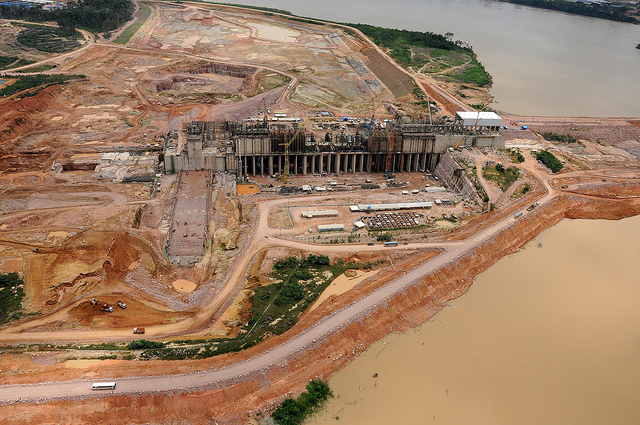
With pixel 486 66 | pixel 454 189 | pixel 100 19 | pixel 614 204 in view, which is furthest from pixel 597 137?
pixel 100 19

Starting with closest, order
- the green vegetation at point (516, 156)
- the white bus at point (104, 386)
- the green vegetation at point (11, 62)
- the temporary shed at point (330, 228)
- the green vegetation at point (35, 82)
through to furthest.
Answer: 1. the white bus at point (104, 386)
2. the temporary shed at point (330, 228)
3. the green vegetation at point (516, 156)
4. the green vegetation at point (35, 82)
5. the green vegetation at point (11, 62)

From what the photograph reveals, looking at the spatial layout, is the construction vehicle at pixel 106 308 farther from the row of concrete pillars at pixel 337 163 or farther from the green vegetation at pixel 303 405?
the row of concrete pillars at pixel 337 163

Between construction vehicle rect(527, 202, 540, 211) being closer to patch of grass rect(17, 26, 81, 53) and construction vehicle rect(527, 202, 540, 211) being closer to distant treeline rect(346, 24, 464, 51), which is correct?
distant treeline rect(346, 24, 464, 51)

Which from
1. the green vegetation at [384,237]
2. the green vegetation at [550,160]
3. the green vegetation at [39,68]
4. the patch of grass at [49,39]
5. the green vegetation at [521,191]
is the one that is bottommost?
the green vegetation at [384,237]

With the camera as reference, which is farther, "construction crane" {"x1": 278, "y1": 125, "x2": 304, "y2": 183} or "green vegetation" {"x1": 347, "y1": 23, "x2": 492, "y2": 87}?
"green vegetation" {"x1": 347, "y1": 23, "x2": 492, "y2": 87}

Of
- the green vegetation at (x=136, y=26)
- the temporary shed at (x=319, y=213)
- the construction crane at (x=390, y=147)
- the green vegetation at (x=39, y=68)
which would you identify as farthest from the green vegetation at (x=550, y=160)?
the green vegetation at (x=136, y=26)

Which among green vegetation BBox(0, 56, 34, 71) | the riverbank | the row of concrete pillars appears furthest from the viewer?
green vegetation BBox(0, 56, 34, 71)

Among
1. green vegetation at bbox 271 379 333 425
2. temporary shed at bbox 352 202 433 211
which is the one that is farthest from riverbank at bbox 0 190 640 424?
temporary shed at bbox 352 202 433 211
